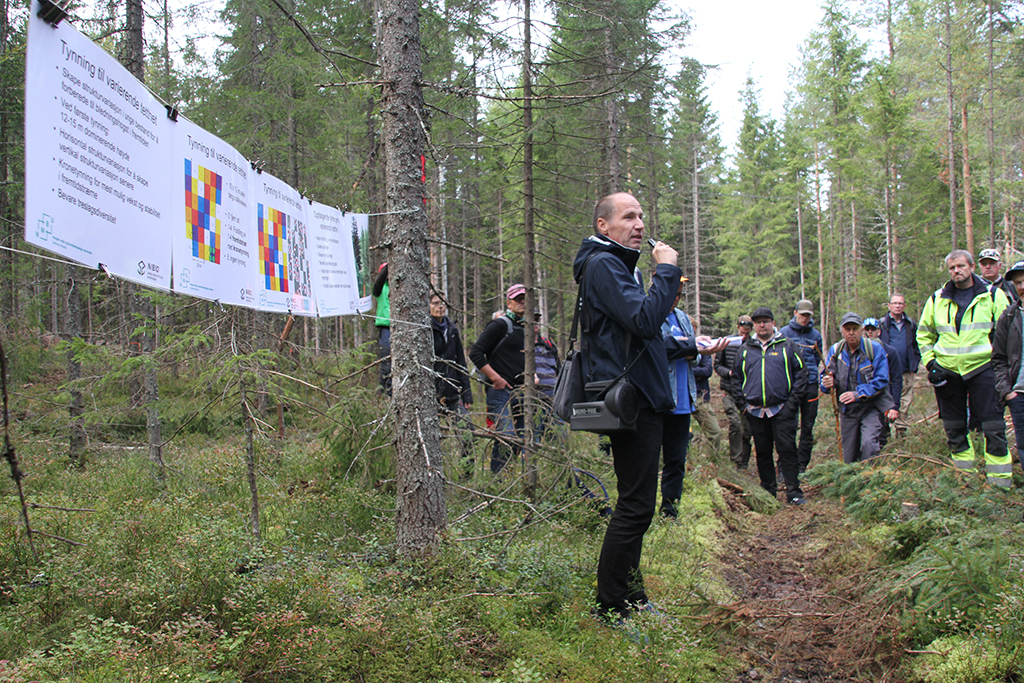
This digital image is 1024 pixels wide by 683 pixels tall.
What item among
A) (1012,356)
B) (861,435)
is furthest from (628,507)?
(861,435)

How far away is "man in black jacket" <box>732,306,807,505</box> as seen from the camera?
328 inches

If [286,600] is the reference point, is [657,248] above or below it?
above

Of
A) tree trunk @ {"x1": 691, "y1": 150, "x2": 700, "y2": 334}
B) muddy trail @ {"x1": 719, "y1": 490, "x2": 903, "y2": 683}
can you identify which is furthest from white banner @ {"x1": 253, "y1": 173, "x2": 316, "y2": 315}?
tree trunk @ {"x1": 691, "y1": 150, "x2": 700, "y2": 334}

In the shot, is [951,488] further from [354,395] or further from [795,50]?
[795,50]

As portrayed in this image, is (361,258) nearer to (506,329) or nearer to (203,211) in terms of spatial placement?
(506,329)

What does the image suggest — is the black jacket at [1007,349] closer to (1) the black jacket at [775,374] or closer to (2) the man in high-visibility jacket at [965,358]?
(2) the man in high-visibility jacket at [965,358]

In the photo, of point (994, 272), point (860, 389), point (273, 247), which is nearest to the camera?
point (273, 247)

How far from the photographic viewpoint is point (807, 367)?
9320 millimetres

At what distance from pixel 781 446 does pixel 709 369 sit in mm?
1610

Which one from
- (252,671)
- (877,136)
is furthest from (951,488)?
(877,136)

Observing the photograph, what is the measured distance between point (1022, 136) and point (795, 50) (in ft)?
66.8

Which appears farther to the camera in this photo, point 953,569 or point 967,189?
point 967,189

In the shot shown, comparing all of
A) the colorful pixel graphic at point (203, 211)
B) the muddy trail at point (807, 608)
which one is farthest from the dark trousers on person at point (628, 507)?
the colorful pixel graphic at point (203, 211)

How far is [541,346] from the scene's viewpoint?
25.2 feet
